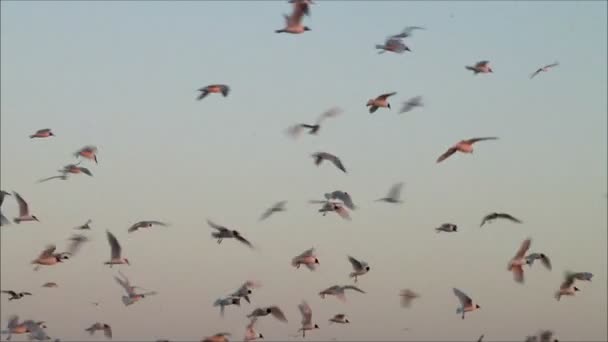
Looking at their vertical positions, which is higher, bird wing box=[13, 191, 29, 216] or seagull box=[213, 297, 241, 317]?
bird wing box=[13, 191, 29, 216]

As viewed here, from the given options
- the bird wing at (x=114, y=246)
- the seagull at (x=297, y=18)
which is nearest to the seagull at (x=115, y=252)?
the bird wing at (x=114, y=246)

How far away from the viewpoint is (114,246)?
40.8 metres

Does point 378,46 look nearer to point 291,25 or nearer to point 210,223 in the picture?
point 291,25

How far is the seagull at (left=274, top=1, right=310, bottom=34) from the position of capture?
37.1 metres

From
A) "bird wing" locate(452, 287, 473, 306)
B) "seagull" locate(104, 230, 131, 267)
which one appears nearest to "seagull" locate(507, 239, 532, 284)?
"bird wing" locate(452, 287, 473, 306)

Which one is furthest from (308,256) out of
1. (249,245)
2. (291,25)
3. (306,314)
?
(291,25)

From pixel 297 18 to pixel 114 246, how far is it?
32.8 ft

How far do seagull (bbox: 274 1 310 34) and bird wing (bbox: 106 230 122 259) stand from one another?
937 cm

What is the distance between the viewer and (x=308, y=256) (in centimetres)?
4250

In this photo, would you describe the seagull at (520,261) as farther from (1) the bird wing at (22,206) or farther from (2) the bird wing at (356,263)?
(1) the bird wing at (22,206)

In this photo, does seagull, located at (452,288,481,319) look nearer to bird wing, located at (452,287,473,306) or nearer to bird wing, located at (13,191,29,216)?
bird wing, located at (452,287,473,306)

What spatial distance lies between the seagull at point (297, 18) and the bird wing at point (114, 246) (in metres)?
9.37

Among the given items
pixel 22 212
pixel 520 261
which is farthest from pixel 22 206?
pixel 520 261

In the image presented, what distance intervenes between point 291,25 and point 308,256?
28.9ft
